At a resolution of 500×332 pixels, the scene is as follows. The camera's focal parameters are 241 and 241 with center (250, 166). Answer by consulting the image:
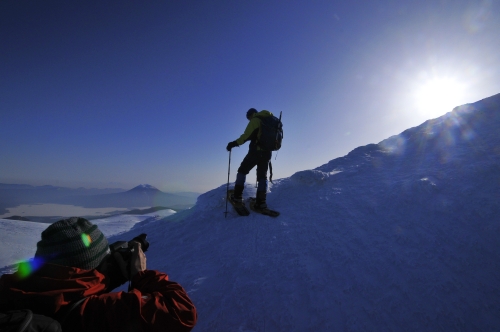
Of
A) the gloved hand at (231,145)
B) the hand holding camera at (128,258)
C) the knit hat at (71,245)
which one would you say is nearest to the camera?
the knit hat at (71,245)

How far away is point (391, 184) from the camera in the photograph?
21.9ft

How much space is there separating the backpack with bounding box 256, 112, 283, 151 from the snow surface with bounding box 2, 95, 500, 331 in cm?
174

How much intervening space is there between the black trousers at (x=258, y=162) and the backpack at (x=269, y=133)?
22cm

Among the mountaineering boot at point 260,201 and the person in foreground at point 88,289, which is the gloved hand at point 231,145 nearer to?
the mountaineering boot at point 260,201

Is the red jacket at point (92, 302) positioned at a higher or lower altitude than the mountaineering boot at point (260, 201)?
lower

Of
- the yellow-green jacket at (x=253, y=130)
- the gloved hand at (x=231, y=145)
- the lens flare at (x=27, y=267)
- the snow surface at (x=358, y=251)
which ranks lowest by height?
the snow surface at (x=358, y=251)

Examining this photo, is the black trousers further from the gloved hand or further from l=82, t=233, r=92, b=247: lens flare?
l=82, t=233, r=92, b=247: lens flare

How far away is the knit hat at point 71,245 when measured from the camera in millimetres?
1658

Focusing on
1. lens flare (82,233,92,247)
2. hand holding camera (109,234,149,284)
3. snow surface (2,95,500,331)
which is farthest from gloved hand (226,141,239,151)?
lens flare (82,233,92,247)

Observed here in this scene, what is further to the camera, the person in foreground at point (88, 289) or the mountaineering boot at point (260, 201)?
the mountaineering boot at point (260, 201)

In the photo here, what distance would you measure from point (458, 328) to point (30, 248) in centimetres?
1196

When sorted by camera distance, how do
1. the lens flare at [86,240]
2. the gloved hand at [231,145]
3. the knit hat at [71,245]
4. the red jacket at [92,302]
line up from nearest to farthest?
the red jacket at [92,302] < the knit hat at [71,245] < the lens flare at [86,240] < the gloved hand at [231,145]

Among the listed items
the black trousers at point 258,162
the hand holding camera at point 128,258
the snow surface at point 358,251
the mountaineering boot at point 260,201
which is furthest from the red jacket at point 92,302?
the black trousers at point 258,162

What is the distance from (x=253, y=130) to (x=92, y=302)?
17.9 ft
